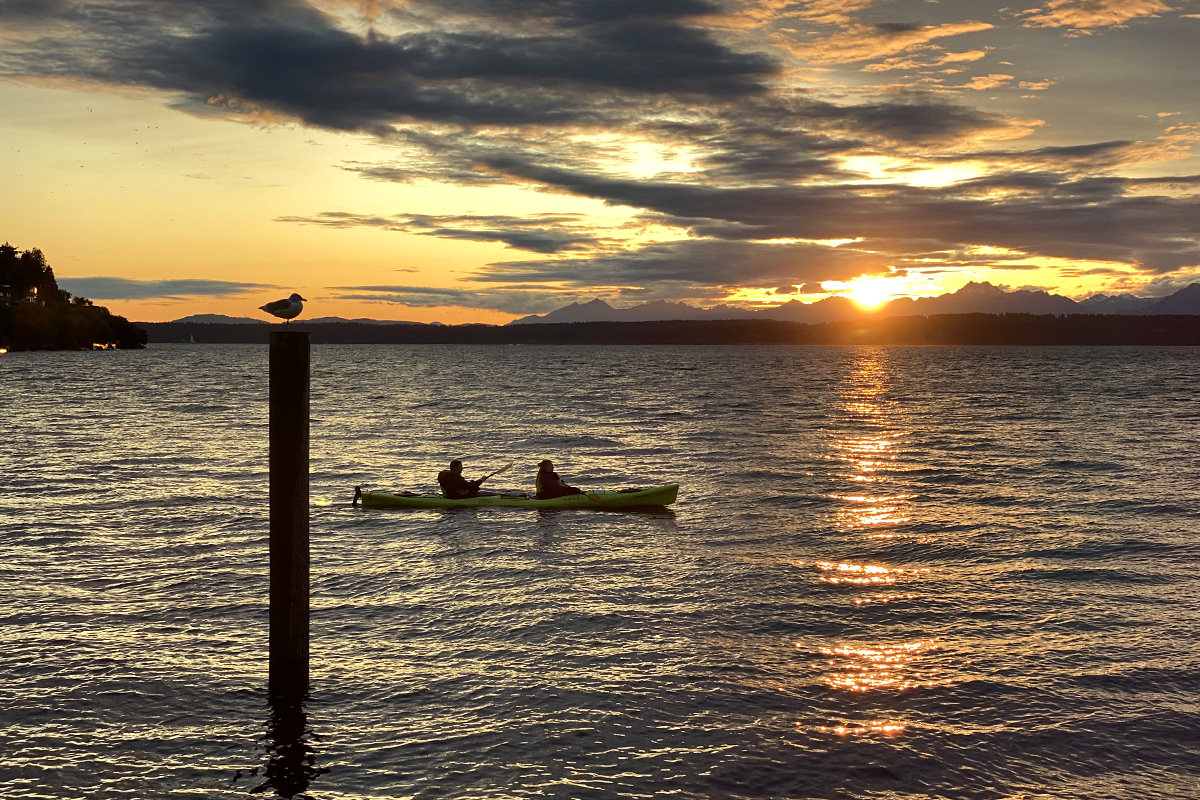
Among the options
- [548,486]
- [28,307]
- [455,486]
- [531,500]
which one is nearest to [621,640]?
[548,486]

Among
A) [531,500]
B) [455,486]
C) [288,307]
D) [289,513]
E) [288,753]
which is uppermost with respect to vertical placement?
[288,307]

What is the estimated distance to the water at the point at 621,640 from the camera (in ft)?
35.7

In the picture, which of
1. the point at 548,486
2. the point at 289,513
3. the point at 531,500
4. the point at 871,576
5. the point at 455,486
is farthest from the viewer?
→ the point at 531,500

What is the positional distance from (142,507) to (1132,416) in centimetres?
6450

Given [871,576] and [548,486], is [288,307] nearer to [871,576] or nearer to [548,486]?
[871,576]

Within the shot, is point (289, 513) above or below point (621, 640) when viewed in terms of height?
above

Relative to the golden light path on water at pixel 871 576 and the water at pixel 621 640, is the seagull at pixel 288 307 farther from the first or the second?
the golden light path on water at pixel 871 576

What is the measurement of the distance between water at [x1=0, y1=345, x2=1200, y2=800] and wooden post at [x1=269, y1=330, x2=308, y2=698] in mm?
595

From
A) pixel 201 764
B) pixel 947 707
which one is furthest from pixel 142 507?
pixel 947 707

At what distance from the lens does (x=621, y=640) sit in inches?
603

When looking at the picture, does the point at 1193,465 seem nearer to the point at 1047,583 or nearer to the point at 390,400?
the point at 1047,583

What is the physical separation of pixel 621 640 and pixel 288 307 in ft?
23.4

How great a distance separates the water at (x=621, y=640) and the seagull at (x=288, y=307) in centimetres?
473

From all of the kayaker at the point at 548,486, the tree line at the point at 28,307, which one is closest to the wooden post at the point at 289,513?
the kayaker at the point at 548,486
